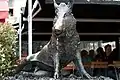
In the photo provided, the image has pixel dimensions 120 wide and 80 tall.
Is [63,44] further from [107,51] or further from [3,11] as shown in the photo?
[107,51]

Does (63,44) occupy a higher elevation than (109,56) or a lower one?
higher

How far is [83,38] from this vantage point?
55.2ft

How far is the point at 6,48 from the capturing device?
7258 mm

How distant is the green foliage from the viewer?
7148mm

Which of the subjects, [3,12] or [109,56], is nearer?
[3,12]

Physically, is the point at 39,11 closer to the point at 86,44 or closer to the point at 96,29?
the point at 96,29

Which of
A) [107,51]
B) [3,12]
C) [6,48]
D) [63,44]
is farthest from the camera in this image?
[107,51]

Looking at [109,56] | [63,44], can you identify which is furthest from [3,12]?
[63,44]

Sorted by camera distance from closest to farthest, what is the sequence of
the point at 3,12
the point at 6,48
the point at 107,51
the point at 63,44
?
the point at 63,44
the point at 6,48
the point at 3,12
the point at 107,51

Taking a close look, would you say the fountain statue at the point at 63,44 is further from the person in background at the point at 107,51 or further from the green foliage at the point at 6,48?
the person in background at the point at 107,51

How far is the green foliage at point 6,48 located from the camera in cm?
715

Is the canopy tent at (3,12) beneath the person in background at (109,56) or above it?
above

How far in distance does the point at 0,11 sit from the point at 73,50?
6.69 metres

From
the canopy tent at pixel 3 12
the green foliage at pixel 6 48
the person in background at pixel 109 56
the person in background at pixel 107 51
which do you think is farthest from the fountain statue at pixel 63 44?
the person in background at pixel 107 51
